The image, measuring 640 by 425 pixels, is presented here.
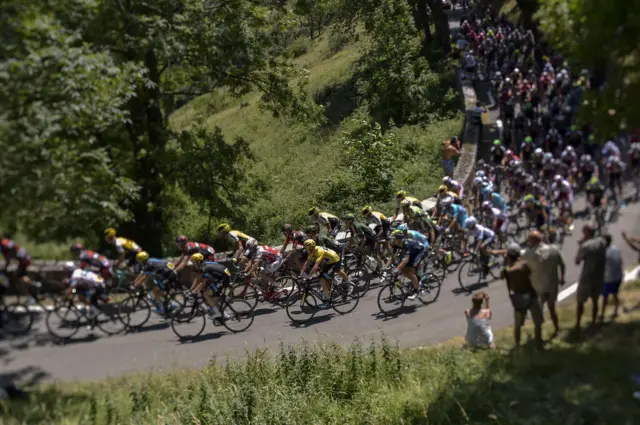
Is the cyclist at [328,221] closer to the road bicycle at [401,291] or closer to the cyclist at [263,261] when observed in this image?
the cyclist at [263,261]

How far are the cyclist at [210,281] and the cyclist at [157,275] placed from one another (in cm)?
50

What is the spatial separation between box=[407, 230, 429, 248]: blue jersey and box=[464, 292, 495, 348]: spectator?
1.99 m

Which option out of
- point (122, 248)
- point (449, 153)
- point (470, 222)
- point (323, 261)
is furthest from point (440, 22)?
point (122, 248)

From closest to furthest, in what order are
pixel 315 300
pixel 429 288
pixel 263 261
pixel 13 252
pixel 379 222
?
1. pixel 13 252
2. pixel 263 261
3. pixel 429 288
4. pixel 315 300
5. pixel 379 222

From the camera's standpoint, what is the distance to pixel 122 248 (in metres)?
7.52

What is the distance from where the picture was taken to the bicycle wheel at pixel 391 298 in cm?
1045

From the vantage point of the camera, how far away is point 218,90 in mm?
12227

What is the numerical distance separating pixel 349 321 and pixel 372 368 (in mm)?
1030

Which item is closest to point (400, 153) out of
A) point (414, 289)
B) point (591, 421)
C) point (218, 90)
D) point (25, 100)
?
point (414, 289)

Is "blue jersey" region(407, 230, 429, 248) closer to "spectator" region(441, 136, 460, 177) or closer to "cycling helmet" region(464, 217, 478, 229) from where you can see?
"spectator" region(441, 136, 460, 177)

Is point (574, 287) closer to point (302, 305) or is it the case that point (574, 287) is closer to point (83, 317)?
point (302, 305)

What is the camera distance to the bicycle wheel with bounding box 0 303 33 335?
638 cm

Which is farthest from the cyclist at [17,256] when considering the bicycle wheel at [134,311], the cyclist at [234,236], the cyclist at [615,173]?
the cyclist at [615,173]

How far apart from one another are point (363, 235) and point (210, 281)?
3166mm
